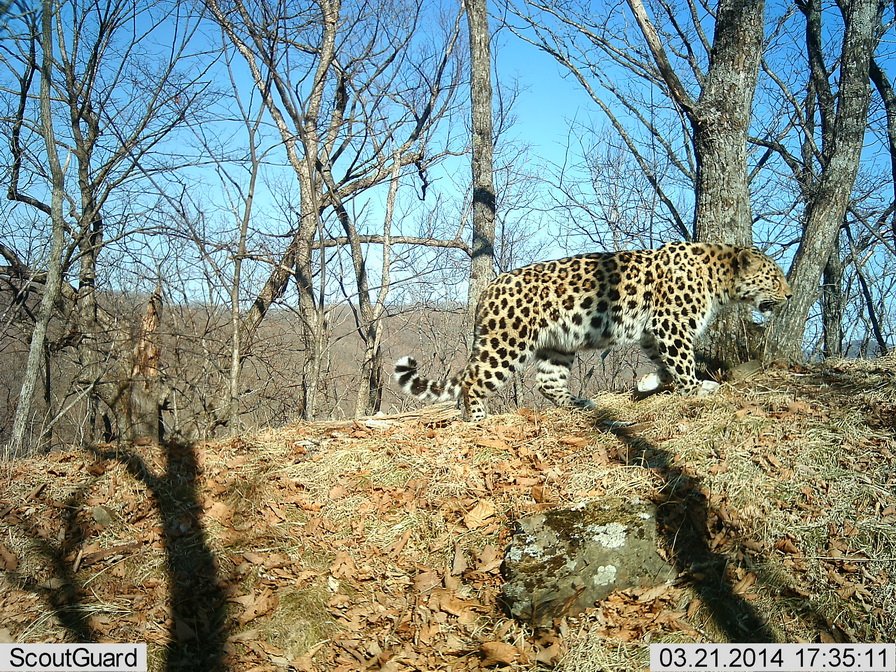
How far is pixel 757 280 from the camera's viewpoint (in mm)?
8172

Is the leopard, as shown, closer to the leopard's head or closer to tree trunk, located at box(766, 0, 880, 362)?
the leopard's head

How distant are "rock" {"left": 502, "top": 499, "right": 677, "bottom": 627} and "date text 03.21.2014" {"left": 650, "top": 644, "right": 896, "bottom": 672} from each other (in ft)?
Result: 1.95

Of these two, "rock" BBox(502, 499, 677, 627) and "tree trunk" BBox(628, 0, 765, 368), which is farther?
"tree trunk" BBox(628, 0, 765, 368)

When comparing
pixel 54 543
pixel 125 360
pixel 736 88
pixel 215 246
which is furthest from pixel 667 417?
pixel 125 360

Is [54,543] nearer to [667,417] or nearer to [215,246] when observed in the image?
[215,246]

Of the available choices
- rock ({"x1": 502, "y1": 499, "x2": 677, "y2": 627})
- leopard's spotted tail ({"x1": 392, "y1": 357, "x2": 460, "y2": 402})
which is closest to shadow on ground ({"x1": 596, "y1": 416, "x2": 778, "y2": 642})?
rock ({"x1": 502, "y1": 499, "x2": 677, "y2": 627})

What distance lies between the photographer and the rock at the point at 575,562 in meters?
4.62

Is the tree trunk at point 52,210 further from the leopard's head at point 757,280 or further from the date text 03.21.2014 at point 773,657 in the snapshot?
the leopard's head at point 757,280

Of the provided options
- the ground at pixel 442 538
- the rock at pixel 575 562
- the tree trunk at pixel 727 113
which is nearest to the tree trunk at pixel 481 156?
the tree trunk at pixel 727 113

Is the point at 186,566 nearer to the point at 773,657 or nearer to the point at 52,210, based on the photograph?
the point at 773,657

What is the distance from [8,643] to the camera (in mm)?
4422

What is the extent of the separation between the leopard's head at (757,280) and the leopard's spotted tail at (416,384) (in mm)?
3830

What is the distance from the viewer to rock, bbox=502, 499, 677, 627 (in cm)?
462

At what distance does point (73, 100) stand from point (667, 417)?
459 inches
